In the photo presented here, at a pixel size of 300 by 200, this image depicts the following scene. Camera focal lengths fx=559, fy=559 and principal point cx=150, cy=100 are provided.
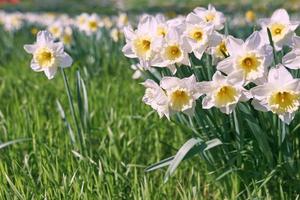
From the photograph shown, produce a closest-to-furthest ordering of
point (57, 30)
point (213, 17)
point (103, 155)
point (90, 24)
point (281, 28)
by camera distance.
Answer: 1. point (281, 28)
2. point (213, 17)
3. point (103, 155)
4. point (90, 24)
5. point (57, 30)

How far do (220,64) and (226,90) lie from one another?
0.07m

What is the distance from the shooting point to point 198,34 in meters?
1.68

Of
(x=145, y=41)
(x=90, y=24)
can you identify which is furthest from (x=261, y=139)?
(x=90, y=24)

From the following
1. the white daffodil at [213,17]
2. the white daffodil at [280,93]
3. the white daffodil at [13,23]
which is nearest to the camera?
the white daffodil at [280,93]

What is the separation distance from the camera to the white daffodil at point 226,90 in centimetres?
152

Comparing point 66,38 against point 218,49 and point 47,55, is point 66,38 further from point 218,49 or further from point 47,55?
point 218,49

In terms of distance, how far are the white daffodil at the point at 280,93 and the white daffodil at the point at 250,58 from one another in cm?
3

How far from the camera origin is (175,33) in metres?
1.64

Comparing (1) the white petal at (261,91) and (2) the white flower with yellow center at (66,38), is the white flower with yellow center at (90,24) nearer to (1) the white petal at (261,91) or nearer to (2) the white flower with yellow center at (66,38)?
(2) the white flower with yellow center at (66,38)

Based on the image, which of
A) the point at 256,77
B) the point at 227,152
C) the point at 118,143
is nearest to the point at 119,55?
the point at 118,143

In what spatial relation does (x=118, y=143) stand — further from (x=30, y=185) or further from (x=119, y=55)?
(x=119, y=55)

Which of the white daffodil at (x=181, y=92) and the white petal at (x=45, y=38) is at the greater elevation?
the white petal at (x=45, y=38)

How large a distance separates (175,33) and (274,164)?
1.78ft

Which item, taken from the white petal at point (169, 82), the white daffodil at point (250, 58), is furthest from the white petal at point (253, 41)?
the white petal at point (169, 82)
